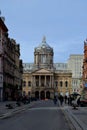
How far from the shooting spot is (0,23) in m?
98.6

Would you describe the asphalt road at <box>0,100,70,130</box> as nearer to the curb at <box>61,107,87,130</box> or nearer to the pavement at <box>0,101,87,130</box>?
the curb at <box>61,107,87,130</box>

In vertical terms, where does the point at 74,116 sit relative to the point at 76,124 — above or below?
above

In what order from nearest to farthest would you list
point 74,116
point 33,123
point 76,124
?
point 76,124 < point 33,123 < point 74,116

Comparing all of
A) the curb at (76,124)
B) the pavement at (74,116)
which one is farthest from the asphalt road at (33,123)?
the pavement at (74,116)

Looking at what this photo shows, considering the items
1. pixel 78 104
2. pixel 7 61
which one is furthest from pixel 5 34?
pixel 78 104

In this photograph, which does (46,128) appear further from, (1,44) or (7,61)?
(7,61)

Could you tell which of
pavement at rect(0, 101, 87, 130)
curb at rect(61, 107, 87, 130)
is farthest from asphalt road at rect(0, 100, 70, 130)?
pavement at rect(0, 101, 87, 130)

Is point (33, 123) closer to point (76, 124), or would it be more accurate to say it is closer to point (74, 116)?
point (76, 124)

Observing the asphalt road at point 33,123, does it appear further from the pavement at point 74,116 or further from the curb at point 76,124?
the pavement at point 74,116

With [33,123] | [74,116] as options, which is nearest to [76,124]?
[33,123]

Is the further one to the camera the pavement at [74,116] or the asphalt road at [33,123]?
the pavement at [74,116]

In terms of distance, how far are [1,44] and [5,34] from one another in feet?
33.0

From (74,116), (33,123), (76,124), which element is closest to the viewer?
(76,124)

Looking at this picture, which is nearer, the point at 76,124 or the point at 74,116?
the point at 76,124
